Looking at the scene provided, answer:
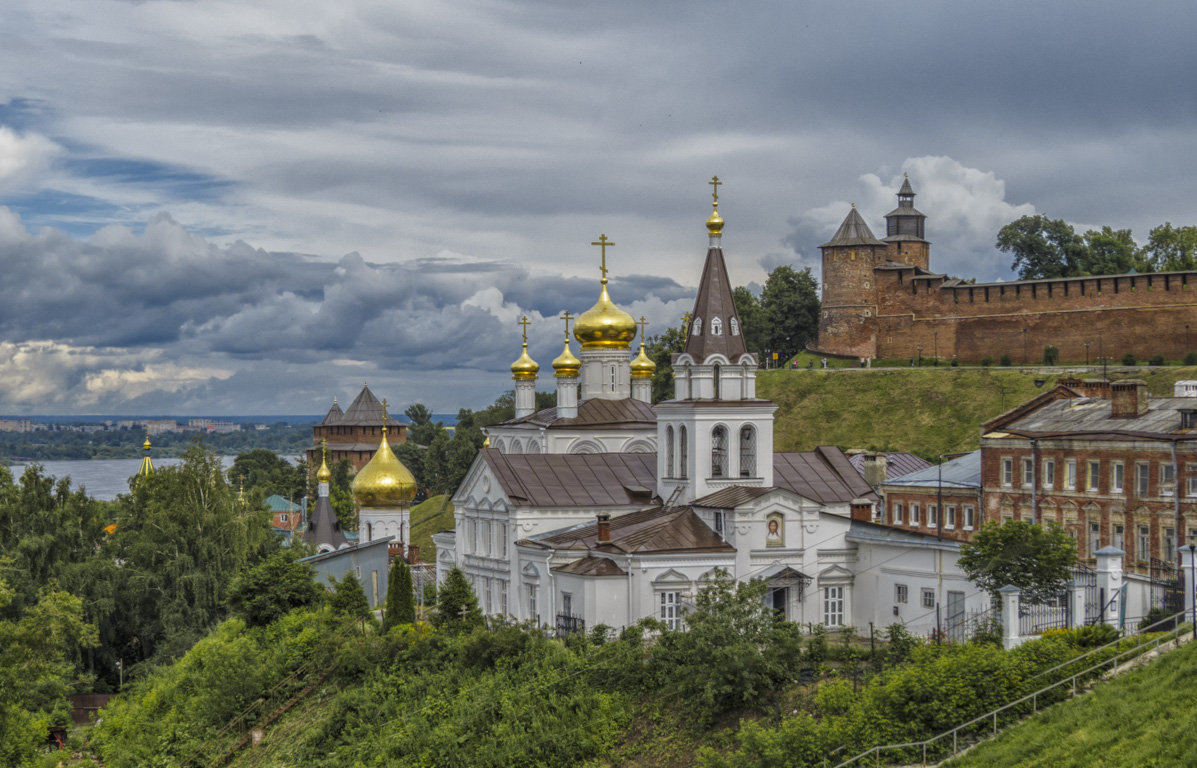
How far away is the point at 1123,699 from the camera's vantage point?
53.8 ft

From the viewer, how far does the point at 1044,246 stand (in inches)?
3305

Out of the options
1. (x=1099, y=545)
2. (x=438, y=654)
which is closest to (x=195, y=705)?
(x=438, y=654)

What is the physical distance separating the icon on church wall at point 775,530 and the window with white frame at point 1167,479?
8.87 meters

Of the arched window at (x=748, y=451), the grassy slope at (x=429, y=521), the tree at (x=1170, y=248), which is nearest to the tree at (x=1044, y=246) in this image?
the tree at (x=1170, y=248)

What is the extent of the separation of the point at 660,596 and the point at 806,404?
146ft

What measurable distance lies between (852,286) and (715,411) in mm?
46788

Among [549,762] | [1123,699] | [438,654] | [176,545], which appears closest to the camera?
[1123,699]

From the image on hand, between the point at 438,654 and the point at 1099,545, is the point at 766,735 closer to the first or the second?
the point at 438,654

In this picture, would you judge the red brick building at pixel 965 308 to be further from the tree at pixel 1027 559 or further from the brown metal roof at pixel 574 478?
the tree at pixel 1027 559

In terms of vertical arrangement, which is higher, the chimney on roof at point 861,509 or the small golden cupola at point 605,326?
the small golden cupola at point 605,326

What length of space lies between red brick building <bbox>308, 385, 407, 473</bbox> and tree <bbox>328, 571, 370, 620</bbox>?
223ft

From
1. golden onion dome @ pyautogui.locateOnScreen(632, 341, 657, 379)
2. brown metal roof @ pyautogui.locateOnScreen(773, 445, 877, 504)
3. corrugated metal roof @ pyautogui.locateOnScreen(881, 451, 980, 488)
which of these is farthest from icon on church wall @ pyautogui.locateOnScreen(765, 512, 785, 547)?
golden onion dome @ pyautogui.locateOnScreen(632, 341, 657, 379)

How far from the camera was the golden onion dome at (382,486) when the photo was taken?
4753cm

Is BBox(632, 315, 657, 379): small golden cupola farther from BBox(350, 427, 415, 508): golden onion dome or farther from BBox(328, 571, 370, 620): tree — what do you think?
BBox(328, 571, 370, 620): tree
